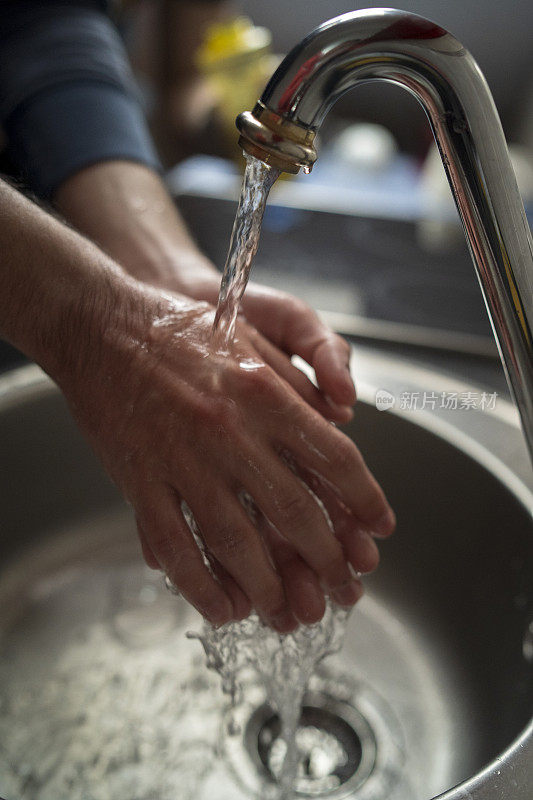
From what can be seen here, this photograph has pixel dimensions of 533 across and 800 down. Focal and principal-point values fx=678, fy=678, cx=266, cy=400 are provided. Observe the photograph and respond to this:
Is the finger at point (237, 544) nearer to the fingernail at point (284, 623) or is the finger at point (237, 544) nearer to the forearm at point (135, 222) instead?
the fingernail at point (284, 623)

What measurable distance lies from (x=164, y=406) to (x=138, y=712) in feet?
0.92

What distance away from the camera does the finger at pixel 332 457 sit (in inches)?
15.5

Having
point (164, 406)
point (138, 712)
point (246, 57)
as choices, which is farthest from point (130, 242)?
point (246, 57)

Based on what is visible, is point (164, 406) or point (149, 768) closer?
point (164, 406)

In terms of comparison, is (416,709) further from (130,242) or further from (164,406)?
(130,242)

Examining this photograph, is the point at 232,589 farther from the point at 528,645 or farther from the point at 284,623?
the point at 528,645

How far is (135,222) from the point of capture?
0.63 meters

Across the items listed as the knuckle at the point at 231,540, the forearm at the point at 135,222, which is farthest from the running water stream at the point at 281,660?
the forearm at the point at 135,222

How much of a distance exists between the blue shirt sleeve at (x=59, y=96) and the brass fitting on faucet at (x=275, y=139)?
442 millimetres

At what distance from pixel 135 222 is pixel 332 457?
0.35m

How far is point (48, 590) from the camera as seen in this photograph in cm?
63

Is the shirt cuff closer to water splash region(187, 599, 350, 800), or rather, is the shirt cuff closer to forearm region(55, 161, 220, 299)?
forearm region(55, 161, 220, 299)

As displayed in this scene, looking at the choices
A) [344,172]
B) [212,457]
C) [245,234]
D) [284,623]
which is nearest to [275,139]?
[245,234]

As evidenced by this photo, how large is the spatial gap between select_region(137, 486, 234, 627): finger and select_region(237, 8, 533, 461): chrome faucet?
19 centimetres
